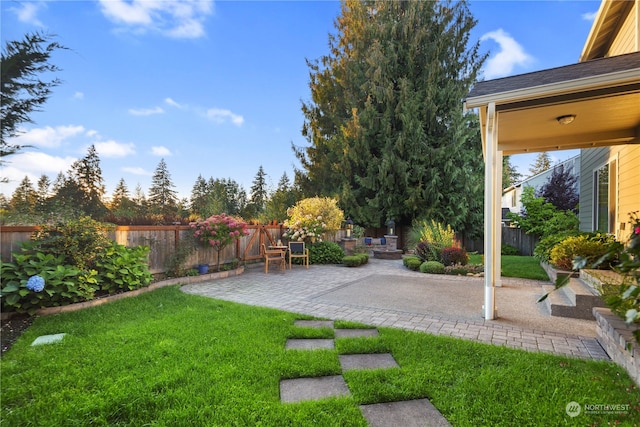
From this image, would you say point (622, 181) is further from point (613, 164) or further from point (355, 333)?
point (355, 333)

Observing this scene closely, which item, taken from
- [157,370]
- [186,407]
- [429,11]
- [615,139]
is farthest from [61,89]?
[429,11]

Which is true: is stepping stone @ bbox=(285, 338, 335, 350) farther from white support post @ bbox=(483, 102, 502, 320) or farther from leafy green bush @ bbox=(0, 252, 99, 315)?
leafy green bush @ bbox=(0, 252, 99, 315)

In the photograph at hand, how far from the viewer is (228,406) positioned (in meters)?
2.02

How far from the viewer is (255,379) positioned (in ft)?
7.72

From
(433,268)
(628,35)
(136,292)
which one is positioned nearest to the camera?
(136,292)

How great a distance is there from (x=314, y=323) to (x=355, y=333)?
0.57 m

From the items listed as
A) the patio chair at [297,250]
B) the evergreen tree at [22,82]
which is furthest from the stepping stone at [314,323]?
the patio chair at [297,250]

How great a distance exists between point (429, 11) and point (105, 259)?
16056 millimetres

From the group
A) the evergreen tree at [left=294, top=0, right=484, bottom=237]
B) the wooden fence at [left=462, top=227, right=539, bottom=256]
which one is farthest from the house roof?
the evergreen tree at [left=294, top=0, right=484, bottom=237]

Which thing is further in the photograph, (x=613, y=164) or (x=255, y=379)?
(x=613, y=164)

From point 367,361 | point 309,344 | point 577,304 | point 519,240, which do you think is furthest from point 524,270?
point 309,344

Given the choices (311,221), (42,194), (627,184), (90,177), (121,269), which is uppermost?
(90,177)

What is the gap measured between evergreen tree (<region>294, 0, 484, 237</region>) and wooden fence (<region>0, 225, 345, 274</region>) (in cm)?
657

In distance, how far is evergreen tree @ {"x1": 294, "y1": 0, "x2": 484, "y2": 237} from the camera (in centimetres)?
1369
